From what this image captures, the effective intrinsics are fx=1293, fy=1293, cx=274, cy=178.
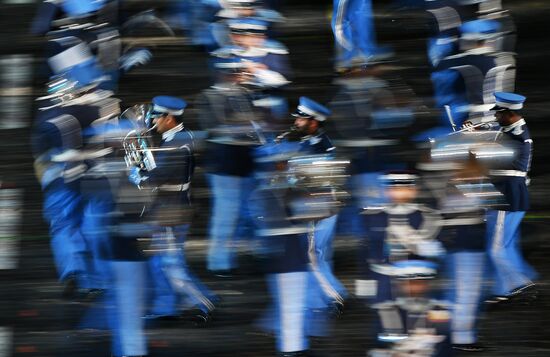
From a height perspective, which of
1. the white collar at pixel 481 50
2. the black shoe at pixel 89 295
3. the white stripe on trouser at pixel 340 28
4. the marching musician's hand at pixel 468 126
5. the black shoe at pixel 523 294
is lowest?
the black shoe at pixel 523 294

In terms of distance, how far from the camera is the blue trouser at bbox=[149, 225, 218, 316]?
32.1ft

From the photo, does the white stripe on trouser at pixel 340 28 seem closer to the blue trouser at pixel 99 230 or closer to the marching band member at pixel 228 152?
the marching band member at pixel 228 152

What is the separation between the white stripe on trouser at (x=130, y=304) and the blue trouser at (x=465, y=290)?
7.26 ft

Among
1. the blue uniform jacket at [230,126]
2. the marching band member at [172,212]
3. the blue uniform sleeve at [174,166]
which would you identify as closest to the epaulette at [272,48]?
the blue uniform jacket at [230,126]

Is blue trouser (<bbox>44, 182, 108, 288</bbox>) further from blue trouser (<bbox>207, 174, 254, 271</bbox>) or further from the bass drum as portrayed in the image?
the bass drum

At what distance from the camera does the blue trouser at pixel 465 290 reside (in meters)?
9.22

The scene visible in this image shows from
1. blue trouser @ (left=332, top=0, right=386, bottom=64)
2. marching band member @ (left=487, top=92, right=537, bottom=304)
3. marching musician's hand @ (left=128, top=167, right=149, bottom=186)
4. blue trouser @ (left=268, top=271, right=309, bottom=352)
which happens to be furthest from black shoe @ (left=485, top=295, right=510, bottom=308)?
marching musician's hand @ (left=128, top=167, right=149, bottom=186)

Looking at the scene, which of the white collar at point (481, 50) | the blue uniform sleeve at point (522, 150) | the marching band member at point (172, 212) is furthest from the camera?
the white collar at point (481, 50)

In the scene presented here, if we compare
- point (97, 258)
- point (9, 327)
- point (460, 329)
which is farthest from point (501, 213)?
point (9, 327)

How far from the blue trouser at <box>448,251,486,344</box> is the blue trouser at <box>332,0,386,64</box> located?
8.93 feet

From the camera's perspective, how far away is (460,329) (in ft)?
30.9

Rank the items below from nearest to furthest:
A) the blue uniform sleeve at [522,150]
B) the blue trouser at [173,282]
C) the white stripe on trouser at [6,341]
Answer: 1. the white stripe on trouser at [6,341]
2. the blue trouser at [173,282]
3. the blue uniform sleeve at [522,150]

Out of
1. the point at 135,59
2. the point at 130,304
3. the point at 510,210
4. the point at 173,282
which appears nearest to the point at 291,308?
the point at 130,304

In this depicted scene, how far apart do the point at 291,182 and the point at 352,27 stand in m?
2.97
